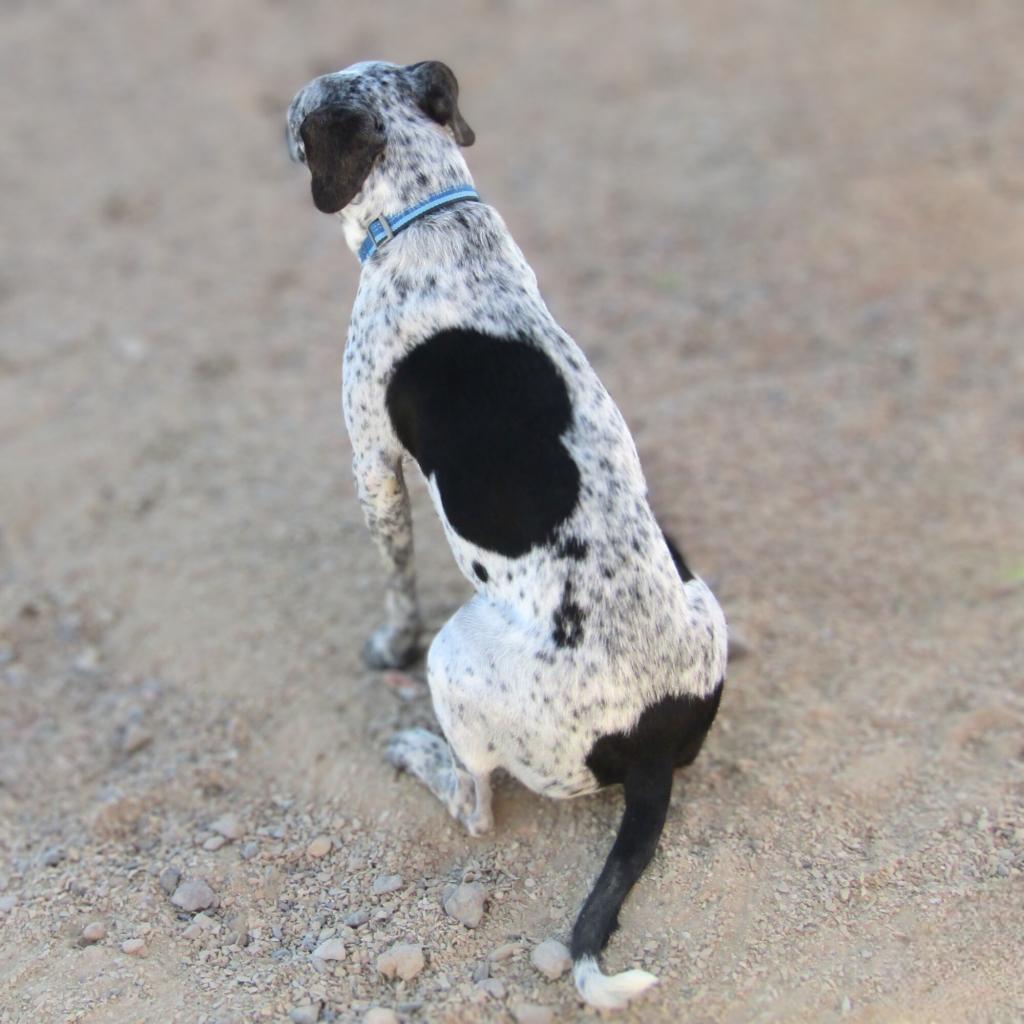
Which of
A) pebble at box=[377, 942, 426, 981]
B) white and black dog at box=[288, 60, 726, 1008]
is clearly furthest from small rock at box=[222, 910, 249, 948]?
white and black dog at box=[288, 60, 726, 1008]

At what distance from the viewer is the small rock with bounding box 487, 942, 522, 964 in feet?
9.82

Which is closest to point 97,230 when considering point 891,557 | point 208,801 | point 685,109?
point 685,109

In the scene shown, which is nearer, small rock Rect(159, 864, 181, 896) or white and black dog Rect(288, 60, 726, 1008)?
white and black dog Rect(288, 60, 726, 1008)

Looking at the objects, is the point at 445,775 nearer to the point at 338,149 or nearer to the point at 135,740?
the point at 135,740

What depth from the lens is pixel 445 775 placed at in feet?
11.3

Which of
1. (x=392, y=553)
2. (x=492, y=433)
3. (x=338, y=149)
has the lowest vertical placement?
(x=392, y=553)

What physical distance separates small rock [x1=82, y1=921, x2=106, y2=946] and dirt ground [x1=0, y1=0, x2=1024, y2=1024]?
4 cm

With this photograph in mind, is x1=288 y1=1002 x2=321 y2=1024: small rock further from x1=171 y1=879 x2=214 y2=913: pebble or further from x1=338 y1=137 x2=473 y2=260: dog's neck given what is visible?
x1=338 y1=137 x2=473 y2=260: dog's neck

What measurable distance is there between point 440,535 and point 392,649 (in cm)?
73

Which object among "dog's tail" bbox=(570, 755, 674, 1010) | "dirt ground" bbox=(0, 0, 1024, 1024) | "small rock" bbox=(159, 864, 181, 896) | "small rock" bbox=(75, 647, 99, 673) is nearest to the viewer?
"dog's tail" bbox=(570, 755, 674, 1010)

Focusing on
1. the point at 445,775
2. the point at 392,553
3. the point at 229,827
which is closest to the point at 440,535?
the point at 392,553

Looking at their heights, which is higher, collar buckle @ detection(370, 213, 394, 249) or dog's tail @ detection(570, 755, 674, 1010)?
collar buckle @ detection(370, 213, 394, 249)

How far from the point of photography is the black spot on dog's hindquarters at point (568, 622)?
2.93 m

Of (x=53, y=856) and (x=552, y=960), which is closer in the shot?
(x=552, y=960)
